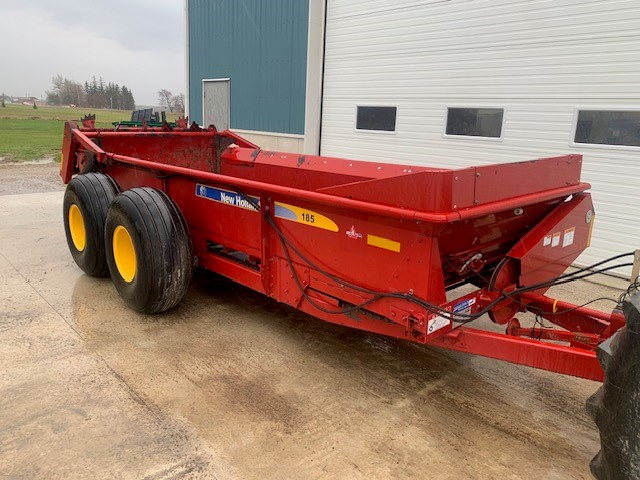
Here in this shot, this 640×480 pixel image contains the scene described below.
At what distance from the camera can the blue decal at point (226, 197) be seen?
11.6 ft

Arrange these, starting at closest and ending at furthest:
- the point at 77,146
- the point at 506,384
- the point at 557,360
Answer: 1. the point at 557,360
2. the point at 506,384
3. the point at 77,146

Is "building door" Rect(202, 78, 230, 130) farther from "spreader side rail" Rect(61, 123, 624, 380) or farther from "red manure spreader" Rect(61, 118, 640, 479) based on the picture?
"spreader side rail" Rect(61, 123, 624, 380)

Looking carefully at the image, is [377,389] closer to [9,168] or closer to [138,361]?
[138,361]

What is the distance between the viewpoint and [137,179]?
4727 millimetres

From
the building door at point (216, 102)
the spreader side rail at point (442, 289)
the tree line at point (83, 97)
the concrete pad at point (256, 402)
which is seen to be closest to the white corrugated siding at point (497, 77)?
the spreader side rail at point (442, 289)

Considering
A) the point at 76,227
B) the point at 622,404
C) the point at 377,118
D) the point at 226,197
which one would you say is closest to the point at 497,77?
the point at 377,118

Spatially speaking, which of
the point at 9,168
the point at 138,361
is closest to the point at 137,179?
the point at 138,361

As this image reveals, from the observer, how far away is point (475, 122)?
705cm

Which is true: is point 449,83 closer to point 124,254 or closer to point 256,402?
point 124,254

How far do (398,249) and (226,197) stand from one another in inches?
64.8

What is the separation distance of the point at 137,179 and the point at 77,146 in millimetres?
1310

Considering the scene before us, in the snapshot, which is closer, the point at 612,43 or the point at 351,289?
the point at 351,289

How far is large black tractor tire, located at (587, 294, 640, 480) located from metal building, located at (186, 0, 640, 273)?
15.7 ft

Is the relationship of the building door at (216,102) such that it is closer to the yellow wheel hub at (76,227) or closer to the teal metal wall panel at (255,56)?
the teal metal wall panel at (255,56)
